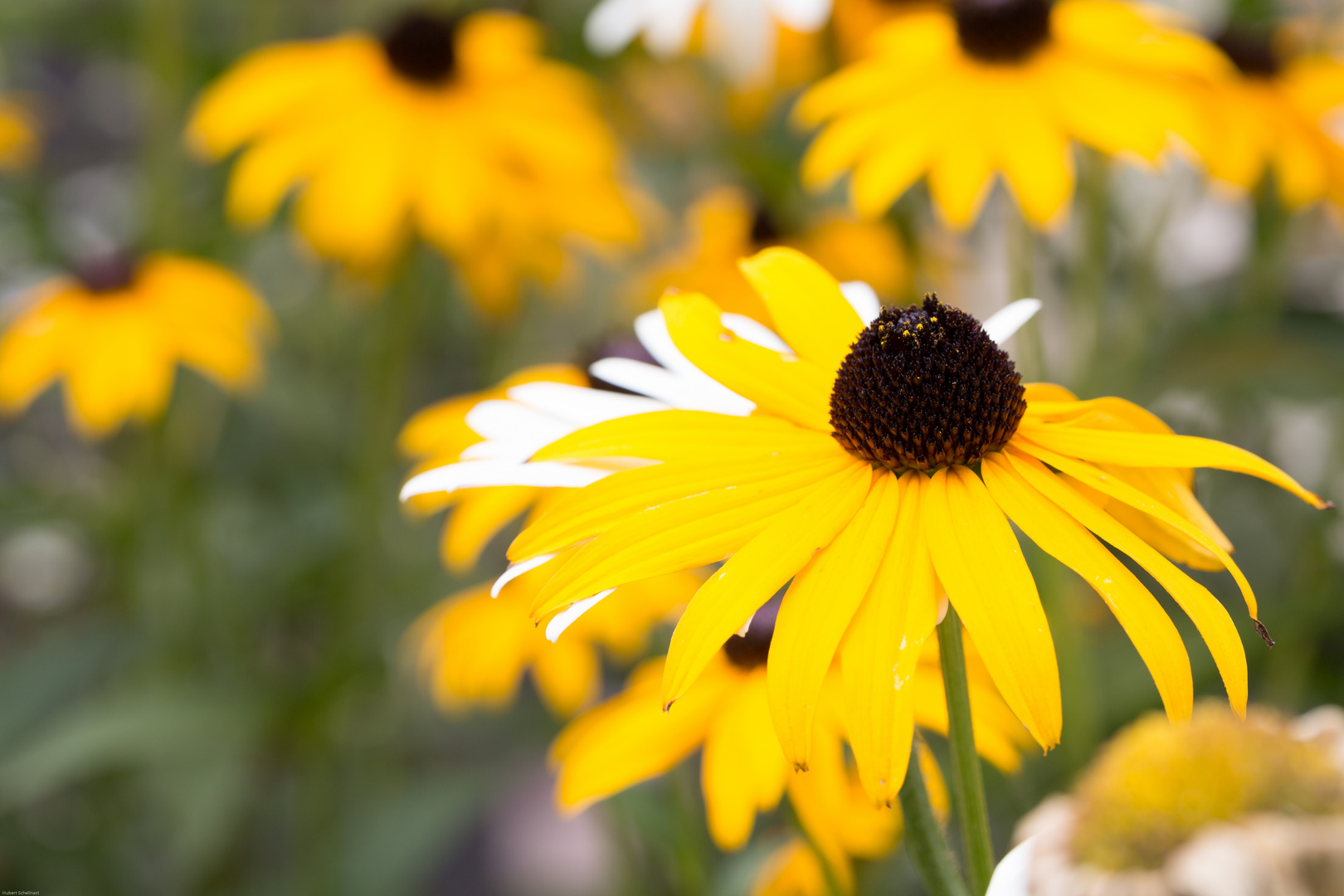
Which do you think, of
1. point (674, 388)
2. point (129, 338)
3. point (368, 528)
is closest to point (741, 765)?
point (674, 388)

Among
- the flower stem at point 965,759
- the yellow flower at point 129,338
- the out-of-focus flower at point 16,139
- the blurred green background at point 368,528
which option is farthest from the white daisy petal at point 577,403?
the out-of-focus flower at point 16,139

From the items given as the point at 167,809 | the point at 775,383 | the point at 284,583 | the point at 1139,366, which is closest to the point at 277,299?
the point at 284,583

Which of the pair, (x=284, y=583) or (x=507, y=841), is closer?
(x=284, y=583)

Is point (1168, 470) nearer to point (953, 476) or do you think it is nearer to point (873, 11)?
point (953, 476)

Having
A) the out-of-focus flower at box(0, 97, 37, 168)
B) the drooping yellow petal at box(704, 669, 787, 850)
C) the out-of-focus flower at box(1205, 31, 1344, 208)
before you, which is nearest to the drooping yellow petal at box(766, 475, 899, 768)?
the drooping yellow petal at box(704, 669, 787, 850)

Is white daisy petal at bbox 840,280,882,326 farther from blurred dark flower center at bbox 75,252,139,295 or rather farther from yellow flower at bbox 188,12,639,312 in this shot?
blurred dark flower center at bbox 75,252,139,295

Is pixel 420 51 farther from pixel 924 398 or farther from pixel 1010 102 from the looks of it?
pixel 924 398
